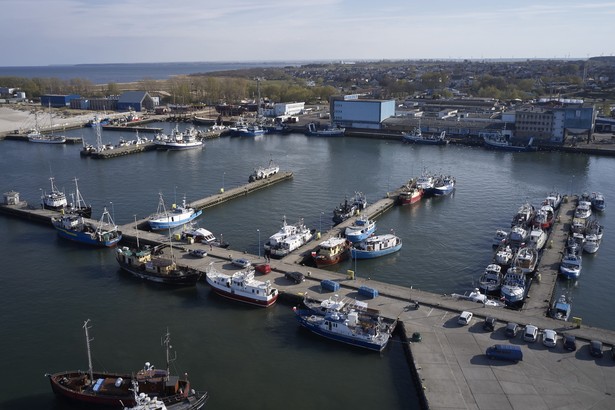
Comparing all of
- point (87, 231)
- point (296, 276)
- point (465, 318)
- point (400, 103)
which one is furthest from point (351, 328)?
point (400, 103)

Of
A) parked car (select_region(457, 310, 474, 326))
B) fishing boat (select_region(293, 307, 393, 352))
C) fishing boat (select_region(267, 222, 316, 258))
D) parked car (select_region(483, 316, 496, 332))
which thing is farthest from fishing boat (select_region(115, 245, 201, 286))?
parked car (select_region(483, 316, 496, 332))

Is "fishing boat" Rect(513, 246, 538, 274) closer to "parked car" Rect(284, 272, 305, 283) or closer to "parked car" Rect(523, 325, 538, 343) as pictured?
"parked car" Rect(523, 325, 538, 343)

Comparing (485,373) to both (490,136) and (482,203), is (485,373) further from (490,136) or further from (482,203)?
(490,136)

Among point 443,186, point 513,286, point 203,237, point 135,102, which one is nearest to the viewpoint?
point 513,286

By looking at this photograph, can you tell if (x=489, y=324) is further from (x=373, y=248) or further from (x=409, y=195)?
(x=409, y=195)

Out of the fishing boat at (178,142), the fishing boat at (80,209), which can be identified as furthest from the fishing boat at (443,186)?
the fishing boat at (178,142)

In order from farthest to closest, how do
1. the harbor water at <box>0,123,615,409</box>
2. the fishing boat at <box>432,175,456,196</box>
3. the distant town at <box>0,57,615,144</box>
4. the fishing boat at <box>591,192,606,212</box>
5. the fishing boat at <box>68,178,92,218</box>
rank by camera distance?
the distant town at <box>0,57,615,144</box> < the fishing boat at <box>432,175,456,196</box> < the fishing boat at <box>591,192,606,212</box> < the fishing boat at <box>68,178,92,218</box> < the harbor water at <box>0,123,615,409</box>
